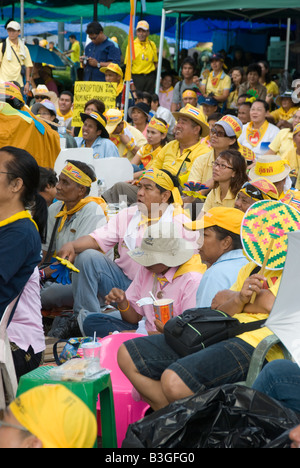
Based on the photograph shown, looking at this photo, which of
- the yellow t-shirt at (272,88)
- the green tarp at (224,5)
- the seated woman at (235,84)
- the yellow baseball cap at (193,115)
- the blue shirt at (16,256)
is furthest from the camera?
the yellow t-shirt at (272,88)

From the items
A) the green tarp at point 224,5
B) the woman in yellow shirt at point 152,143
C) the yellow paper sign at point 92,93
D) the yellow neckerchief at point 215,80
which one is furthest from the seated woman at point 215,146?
the yellow neckerchief at point 215,80

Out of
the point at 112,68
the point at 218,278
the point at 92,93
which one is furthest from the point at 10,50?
the point at 218,278

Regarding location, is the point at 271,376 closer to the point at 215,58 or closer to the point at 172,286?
the point at 172,286

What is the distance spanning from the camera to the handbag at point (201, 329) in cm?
327

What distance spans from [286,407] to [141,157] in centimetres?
636

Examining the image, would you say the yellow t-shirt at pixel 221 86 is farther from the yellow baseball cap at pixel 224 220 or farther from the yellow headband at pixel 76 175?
the yellow baseball cap at pixel 224 220

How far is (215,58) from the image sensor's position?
1245 centimetres

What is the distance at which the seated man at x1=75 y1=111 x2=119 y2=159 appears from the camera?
26.7ft

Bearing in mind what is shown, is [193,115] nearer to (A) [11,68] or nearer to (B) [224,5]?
(B) [224,5]

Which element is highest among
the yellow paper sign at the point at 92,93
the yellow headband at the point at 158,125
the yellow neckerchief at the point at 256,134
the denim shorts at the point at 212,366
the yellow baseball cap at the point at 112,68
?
the yellow baseball cap at the point at 112,68

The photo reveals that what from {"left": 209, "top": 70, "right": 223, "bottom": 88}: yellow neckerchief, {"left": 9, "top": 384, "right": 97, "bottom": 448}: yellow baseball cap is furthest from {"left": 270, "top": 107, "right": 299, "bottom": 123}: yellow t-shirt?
{"left": 9, "top": 384, "right": 97, "bottom": 448}: yellow baseball cap

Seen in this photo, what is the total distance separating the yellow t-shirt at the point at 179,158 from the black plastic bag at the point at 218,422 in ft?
15.7

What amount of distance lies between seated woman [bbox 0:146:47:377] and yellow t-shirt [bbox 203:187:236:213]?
9.59ft

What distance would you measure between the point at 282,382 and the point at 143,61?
1099 centimetres
